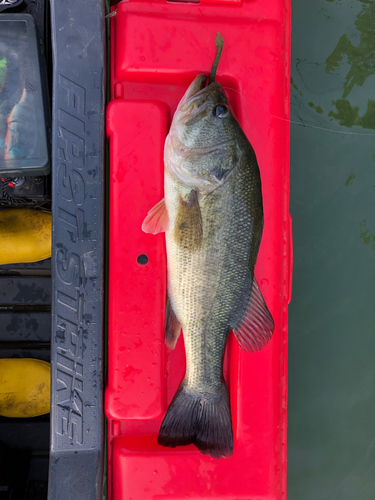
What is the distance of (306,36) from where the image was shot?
2.16m

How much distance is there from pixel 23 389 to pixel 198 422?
125 cm

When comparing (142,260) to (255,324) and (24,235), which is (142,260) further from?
(24,235)

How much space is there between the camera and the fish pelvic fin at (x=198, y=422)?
61.2 inches

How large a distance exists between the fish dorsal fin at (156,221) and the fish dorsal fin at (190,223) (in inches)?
2.5

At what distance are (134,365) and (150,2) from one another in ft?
5.55

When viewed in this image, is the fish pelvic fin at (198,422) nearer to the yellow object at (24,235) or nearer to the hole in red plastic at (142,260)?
the hole in red plastic at (142,260)

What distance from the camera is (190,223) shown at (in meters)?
1.45

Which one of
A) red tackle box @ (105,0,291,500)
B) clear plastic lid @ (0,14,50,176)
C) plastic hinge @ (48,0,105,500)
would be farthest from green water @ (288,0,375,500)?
clear plastic lid @ (0,14,50,176)

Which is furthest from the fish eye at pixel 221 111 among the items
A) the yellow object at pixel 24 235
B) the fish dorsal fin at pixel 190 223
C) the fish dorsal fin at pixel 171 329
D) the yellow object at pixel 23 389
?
the yellow object at pixel 23 389

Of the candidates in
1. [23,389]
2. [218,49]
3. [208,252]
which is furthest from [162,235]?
[23,389]

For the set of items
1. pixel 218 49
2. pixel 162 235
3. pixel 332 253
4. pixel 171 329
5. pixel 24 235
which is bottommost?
pixel 171 329

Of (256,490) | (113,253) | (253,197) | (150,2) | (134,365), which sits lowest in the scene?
(256,490)

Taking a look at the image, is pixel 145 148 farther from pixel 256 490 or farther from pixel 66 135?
pixel 256 490

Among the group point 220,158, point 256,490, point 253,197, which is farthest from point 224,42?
point 256,490
